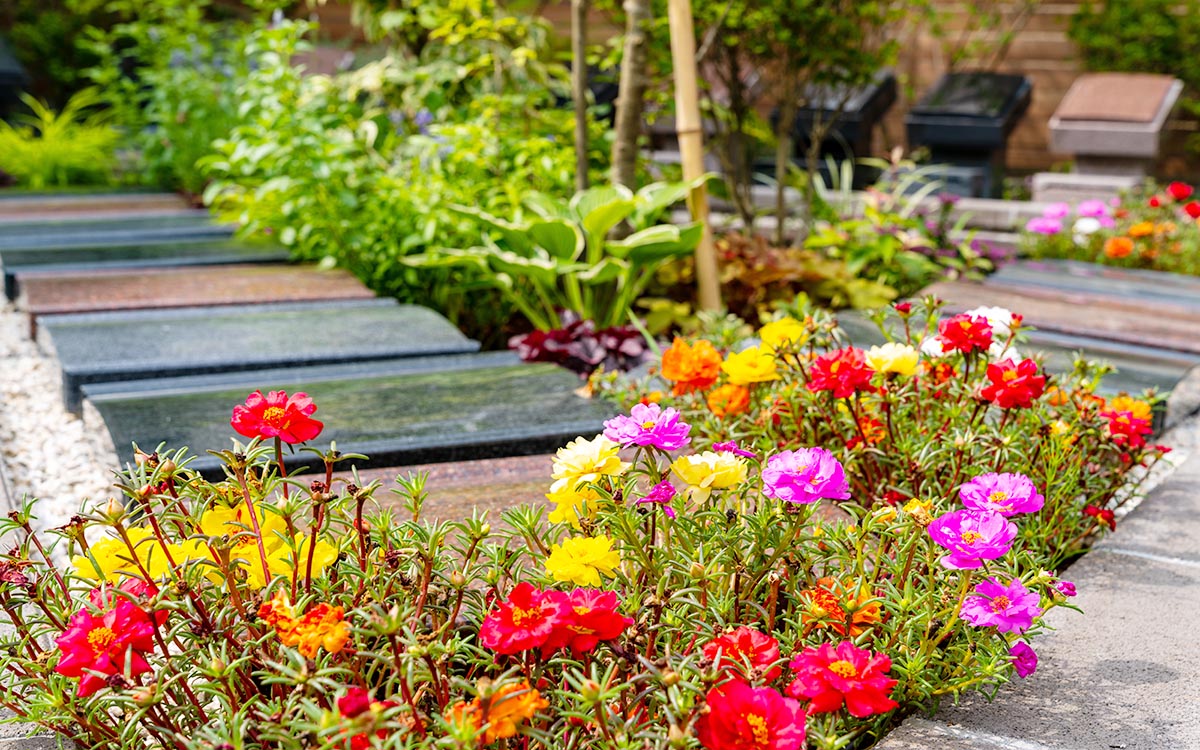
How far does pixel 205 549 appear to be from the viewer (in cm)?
141

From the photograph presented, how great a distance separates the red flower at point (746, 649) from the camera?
1248 millimetres

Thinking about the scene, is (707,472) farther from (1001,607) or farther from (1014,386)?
(1014,386)

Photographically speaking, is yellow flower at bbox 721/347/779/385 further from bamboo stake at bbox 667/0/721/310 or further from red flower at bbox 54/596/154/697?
bamboo stake at bbox 667/0/721/310

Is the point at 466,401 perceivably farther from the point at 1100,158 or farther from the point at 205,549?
the point at 1100,158

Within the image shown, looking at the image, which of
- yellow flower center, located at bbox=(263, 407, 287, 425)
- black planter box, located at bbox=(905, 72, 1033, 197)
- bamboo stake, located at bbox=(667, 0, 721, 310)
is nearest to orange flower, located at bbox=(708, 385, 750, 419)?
yellow flower center, located at bbox=(263, 407, 287, 425)

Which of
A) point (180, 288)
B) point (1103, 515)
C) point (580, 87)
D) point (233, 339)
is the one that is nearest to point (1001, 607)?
point (1103, 515)

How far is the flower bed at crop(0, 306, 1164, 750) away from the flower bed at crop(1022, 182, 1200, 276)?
369 centimetres

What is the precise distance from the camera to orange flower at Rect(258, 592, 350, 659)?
112cm

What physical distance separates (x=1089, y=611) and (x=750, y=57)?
362 centimetres

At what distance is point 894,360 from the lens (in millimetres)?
1862

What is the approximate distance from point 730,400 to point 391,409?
85cm

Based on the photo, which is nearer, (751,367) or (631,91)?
(751,367)

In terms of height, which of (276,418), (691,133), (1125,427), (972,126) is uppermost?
(691,133)

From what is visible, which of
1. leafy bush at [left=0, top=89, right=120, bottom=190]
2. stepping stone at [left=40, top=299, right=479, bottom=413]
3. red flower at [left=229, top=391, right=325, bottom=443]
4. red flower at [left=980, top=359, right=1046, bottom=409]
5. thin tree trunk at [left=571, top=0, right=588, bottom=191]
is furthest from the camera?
leafy bush at [left=0, top=89, right=120, bottom=190]
